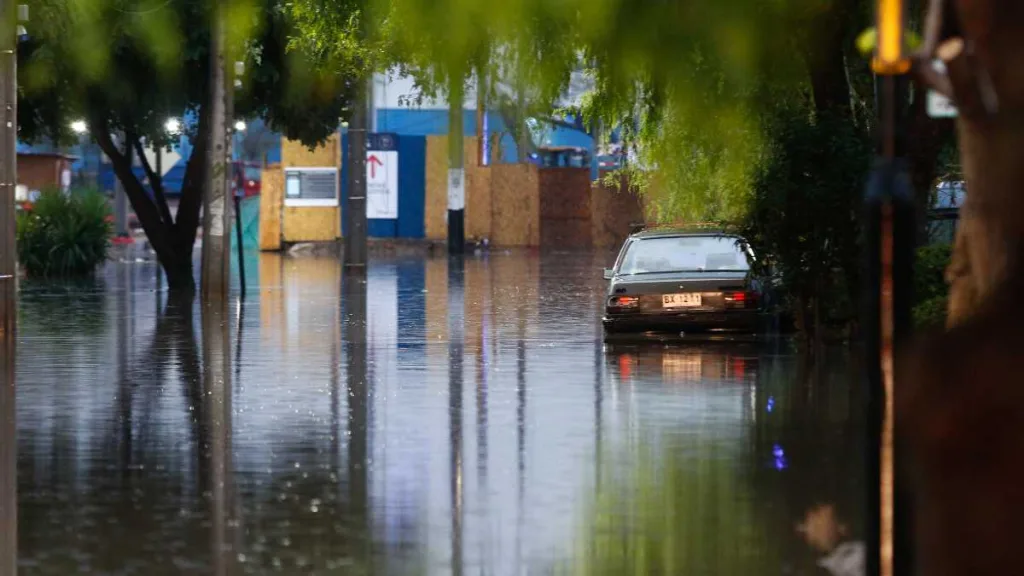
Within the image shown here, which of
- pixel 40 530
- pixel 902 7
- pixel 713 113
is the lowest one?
pixel 40 530

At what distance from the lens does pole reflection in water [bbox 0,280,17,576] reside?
9367 millimetres

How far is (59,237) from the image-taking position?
38.5m

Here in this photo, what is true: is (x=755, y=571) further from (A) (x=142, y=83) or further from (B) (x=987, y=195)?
(A) (x=142, y=83)

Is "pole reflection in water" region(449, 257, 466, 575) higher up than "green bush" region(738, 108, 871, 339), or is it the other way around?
"green bush" region(738, 108, 871, 339)

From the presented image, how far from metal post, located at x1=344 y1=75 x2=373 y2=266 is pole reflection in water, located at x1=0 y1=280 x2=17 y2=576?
17452 millimetres

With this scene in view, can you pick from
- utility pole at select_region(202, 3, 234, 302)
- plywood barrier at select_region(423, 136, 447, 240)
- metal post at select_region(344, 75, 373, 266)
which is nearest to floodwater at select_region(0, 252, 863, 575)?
utility pole at select_region(202, 3, 234, 302)

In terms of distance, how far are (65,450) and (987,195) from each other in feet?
27.6

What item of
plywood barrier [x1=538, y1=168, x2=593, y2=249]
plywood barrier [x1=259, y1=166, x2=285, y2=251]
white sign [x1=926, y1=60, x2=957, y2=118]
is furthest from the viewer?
plywood barrier [x1=538, y1=168, x2=593, y2=249]

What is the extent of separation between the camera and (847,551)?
29.1ft

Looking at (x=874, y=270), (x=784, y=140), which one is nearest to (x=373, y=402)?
(x=784, y=140)

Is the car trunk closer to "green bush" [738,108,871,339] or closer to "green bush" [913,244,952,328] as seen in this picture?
"green bush" [738,108,871,339]

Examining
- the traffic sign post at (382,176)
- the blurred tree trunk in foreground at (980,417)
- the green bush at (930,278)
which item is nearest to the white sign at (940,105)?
the blurred tree trunk in foreground at (980,417)

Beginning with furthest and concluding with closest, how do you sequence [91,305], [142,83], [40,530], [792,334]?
[142,83]
[91,305]
[792,334]
[40,530]

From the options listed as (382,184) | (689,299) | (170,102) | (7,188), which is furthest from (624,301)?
(382,184)
